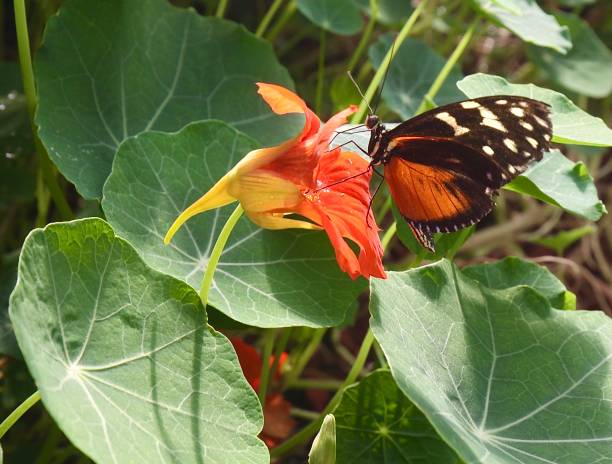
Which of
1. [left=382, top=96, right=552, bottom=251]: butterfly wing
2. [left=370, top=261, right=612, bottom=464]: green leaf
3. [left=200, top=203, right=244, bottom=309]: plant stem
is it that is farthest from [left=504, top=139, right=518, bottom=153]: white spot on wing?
[left=200, top=203, right=244, bottom=309]: plant stem

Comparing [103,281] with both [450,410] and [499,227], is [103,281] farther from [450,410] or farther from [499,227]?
[499,227]

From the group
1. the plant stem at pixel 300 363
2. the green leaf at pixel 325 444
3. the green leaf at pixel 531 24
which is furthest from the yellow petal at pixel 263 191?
the green leaf at pixel 531 24

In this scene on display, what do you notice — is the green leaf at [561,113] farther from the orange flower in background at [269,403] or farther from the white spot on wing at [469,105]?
Result: the orange flower in background at [269,403]

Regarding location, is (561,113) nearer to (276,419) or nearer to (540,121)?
(540,121)

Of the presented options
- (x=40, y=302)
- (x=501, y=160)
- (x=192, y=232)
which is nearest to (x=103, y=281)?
(x=40, y=302)

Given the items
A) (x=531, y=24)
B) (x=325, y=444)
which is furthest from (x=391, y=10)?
(x=325, y=444)

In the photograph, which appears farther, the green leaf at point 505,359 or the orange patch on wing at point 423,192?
the orange patch on wing at point 423,192
